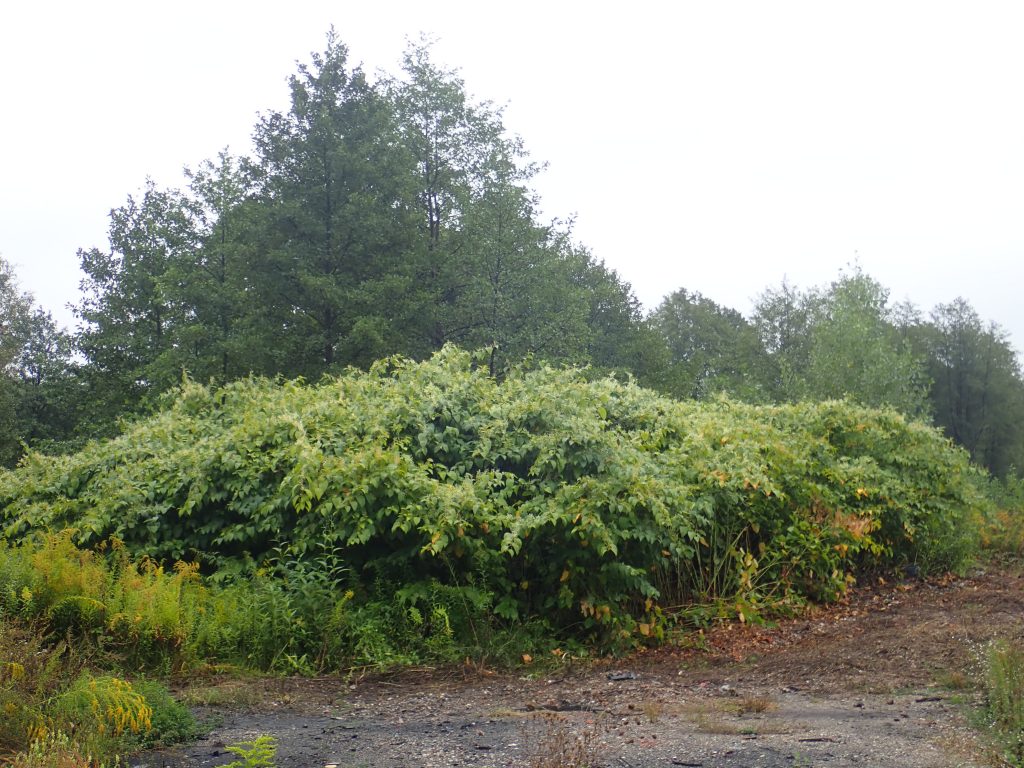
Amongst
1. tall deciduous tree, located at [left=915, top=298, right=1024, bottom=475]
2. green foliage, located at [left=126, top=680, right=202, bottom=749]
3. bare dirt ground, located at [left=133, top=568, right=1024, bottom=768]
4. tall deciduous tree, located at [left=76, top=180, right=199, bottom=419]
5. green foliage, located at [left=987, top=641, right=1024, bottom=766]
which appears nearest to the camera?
green foliage, located at [left=987, top=641, right=1024, bottom=766]

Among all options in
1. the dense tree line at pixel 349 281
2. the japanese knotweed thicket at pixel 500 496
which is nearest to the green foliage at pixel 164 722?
the japanese knotweed thicket at pixel 500 496

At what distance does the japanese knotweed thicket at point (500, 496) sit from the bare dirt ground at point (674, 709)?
80 centimetres

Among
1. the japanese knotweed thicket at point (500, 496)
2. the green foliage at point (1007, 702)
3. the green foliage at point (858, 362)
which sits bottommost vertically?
the green foliage at point (1007, 702)

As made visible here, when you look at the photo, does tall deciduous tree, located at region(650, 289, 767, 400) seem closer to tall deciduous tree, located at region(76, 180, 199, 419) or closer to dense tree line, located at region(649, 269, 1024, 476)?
dense tree line, located at region(649, 269, 1024, 476)

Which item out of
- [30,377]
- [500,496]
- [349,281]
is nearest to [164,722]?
[500,496]

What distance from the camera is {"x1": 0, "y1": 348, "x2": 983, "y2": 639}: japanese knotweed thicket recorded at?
718 centimetres

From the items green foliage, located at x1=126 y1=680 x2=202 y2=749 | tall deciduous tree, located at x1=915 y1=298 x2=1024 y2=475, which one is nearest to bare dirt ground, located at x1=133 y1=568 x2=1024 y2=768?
green foliage, located at x1=126 y1=680 x2=202 y2=749

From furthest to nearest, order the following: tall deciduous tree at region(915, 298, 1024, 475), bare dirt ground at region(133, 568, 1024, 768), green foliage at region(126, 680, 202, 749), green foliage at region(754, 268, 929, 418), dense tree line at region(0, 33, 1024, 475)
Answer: tall deciduous tree at region(915, 298, 1024, 475) → green foliage at region(754, 268, 929, 418) → dense tree line at region(0, 33, 1024, 475) → green foliage at region(126, 680, 202, 749) → bare dirt ground at region(133, 568, 1024, 768)

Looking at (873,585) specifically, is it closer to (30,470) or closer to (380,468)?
(380,468)

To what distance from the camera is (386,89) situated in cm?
3038

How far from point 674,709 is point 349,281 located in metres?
20.0

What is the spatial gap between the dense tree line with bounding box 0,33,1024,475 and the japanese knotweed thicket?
9.55m

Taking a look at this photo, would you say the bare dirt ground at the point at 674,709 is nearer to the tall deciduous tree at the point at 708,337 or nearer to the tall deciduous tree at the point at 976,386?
the tall deciduous tree at the point at 708,337

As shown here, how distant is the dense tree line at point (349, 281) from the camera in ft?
78.8
